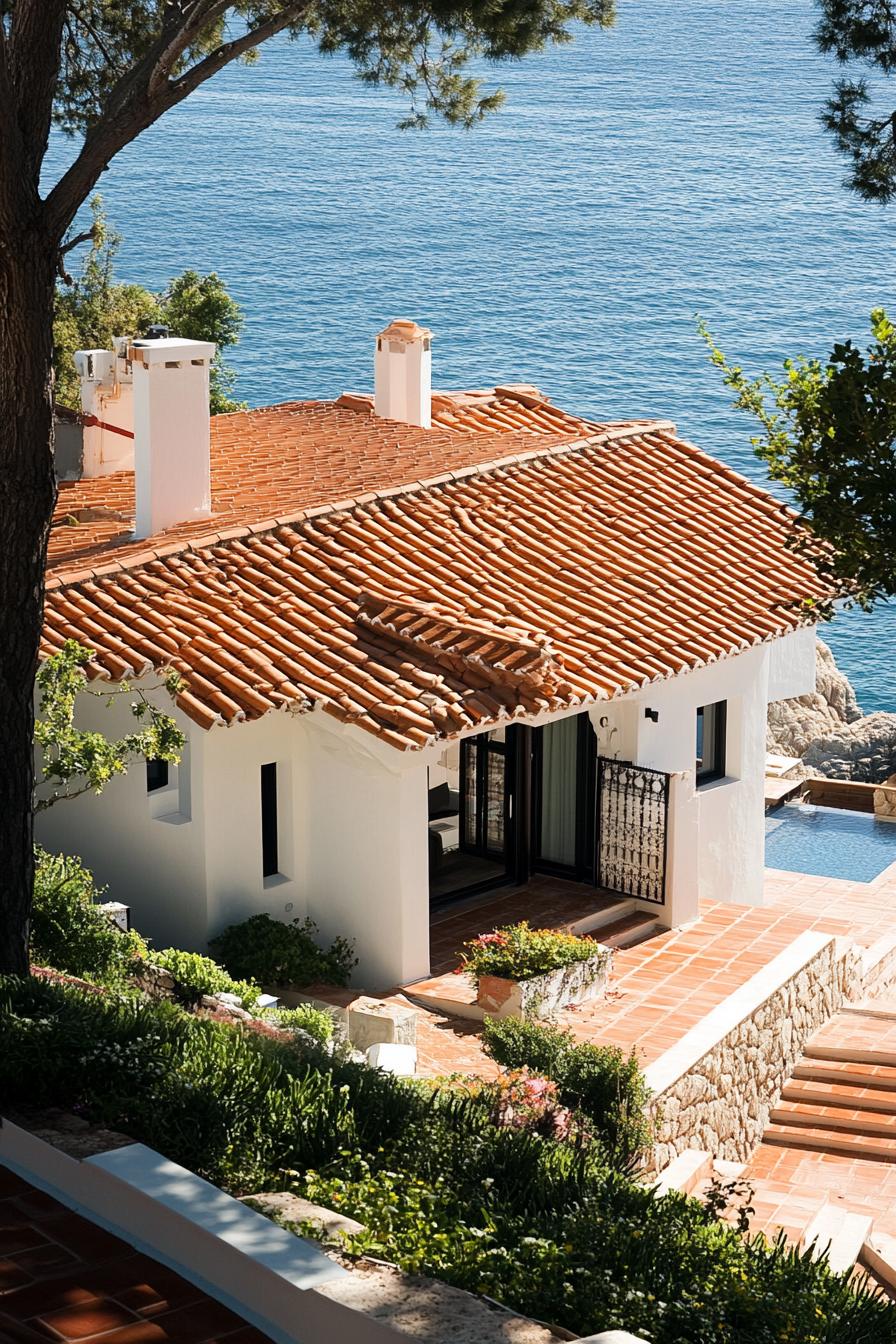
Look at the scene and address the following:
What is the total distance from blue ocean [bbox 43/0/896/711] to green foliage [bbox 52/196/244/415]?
37.4 meters

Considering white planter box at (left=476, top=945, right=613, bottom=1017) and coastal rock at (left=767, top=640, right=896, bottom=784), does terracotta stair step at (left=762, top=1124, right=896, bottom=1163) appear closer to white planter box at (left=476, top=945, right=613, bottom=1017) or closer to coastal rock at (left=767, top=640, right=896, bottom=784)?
white planter box at (left=476, top=945, right=613, bottom=1017)

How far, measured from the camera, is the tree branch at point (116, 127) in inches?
388

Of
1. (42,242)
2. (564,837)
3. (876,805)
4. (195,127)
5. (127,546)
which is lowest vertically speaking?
(876,805)

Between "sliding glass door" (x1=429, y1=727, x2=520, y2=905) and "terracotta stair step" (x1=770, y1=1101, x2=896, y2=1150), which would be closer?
"terracotta stair step" (x1=770, y1=1101, x2=896, y2=1150)

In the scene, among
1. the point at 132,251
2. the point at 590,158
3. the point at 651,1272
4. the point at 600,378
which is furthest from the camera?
the point at 590,158

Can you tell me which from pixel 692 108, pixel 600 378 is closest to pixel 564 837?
pixel 600 378

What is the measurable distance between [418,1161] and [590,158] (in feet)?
348

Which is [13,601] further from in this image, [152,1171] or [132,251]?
[132,251]

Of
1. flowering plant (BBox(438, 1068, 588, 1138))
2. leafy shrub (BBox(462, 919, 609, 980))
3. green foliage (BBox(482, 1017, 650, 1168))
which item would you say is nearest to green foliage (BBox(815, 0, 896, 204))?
flowering plant (BBox(438, 1068, 588, 1138))

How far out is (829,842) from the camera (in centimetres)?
2798

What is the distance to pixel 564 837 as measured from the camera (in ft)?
62.3

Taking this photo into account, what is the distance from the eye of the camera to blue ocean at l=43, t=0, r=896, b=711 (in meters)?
82.0

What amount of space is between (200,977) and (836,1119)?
256 inches

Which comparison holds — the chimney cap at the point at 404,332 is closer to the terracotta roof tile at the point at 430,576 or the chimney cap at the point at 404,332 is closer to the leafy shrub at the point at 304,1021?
the terracotta roof tile at the point at 430,576
